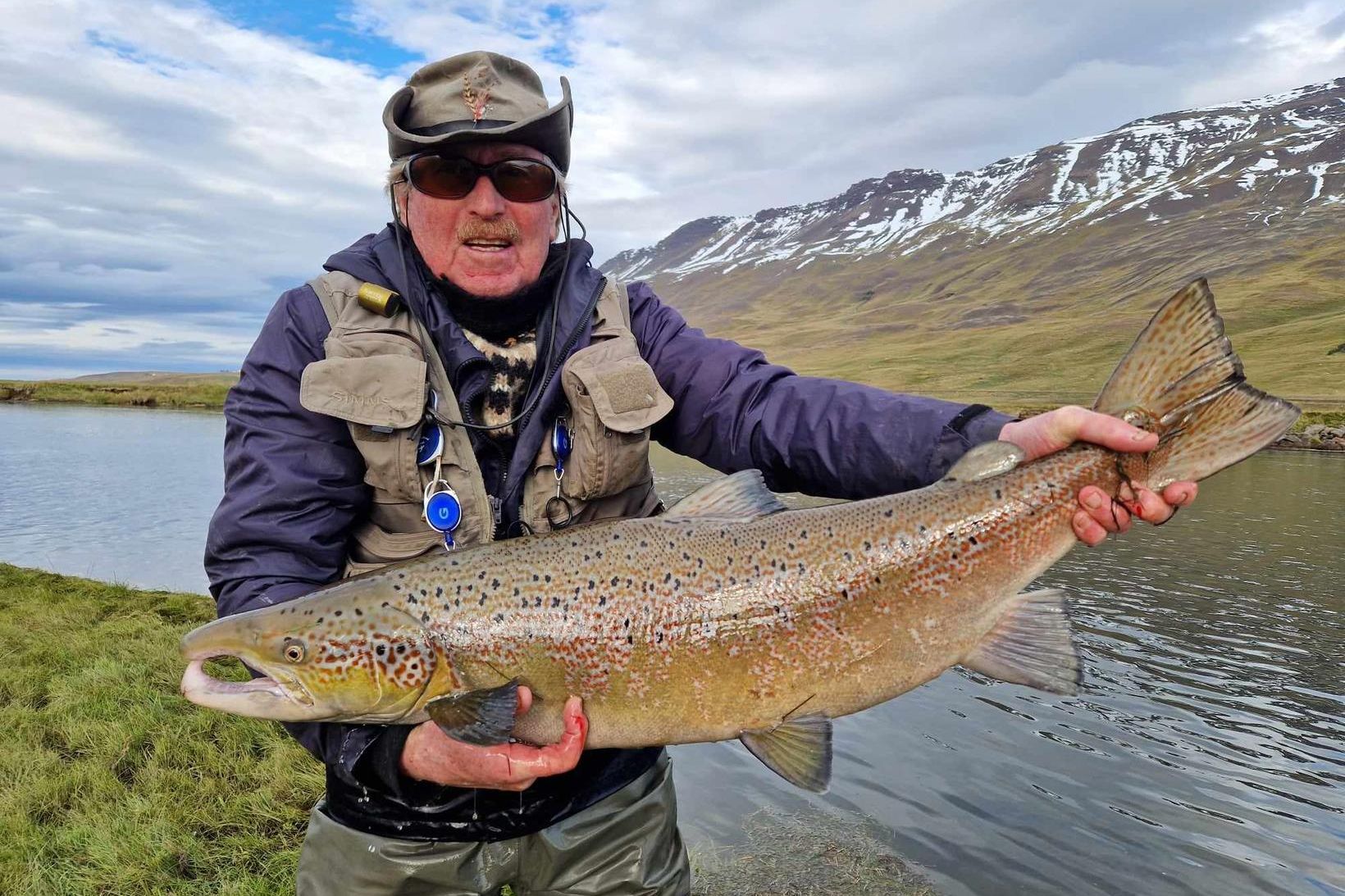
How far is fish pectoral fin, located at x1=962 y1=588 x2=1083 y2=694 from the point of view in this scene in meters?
2.98

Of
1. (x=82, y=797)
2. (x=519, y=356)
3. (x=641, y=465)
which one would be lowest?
(x=82, y=797)

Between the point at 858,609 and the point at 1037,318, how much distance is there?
136 metres

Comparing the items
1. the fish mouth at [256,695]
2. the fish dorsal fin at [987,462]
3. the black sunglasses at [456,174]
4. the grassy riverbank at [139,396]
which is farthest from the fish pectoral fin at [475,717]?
the grassy riverbank at [139,396]

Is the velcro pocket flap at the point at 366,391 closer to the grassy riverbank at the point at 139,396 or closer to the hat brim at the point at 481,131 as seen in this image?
the hat brim at the point at 481,131

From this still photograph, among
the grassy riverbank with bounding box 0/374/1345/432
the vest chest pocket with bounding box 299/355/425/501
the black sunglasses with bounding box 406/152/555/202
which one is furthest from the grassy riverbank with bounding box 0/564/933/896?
the grassy riverbank with bounding box 0/374/1345/432

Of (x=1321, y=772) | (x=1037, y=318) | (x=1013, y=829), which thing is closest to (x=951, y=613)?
(x=1013, y=829)

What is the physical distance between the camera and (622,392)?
128 inches

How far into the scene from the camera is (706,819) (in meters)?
7.18

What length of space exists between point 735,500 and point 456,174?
1.76 m

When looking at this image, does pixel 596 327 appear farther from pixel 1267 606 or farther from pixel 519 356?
pixel 1267 606

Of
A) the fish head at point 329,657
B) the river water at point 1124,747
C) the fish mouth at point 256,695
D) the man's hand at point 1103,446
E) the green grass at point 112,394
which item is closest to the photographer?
the fish mouth at point 256,695

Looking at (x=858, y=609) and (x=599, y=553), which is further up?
(x=599, y=553)

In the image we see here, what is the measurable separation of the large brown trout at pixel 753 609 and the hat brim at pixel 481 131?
1636mm

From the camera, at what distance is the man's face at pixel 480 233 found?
3371 millimetres
